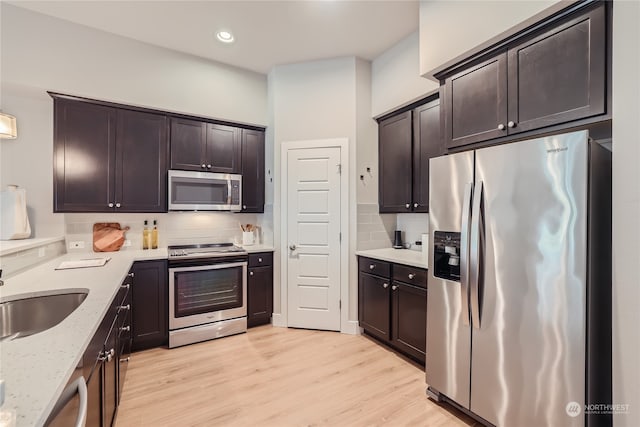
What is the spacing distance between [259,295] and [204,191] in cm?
138

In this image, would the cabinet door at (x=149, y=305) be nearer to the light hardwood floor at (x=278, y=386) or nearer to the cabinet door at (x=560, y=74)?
the light hardwood floor at (x=278, y=386)

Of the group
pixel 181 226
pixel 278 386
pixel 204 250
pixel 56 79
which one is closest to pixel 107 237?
pixel 181 226

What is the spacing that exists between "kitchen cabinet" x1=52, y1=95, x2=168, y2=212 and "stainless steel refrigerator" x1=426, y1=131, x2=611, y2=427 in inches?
114

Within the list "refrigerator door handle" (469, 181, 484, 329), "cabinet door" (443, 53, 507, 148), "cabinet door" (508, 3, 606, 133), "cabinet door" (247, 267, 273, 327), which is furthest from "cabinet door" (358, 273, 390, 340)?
"cabinet door" (508, 3, 606, 133)

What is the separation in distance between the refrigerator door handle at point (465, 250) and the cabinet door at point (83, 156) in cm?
327

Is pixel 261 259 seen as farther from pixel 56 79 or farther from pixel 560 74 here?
pixel 560 74

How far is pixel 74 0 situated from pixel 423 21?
2940 mm

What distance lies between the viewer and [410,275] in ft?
8.73

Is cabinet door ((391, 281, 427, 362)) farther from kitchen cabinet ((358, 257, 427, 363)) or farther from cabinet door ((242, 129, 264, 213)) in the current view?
cabinet door ((242, 129, 264, 213))

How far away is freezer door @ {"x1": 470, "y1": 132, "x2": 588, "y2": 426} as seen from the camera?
55.6 inches

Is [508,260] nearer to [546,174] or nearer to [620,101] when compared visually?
[546,174]

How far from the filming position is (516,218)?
5.38 feet

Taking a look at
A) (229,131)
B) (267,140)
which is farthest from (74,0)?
(267,140)

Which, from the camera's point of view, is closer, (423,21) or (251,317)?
(423,21)
